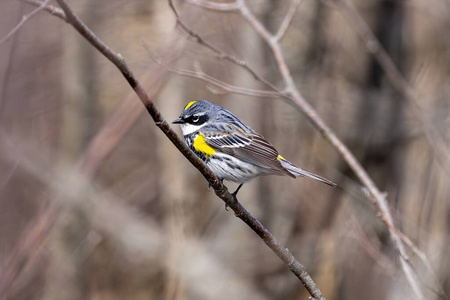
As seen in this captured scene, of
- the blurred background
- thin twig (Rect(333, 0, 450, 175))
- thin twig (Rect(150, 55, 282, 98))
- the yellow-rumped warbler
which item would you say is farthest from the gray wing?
the blurred background

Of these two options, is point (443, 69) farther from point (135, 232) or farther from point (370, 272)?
point (135, 232)

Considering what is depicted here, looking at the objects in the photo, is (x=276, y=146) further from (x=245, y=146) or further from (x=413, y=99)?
(x=245, y=146)

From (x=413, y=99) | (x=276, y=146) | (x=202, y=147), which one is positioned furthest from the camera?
(x=276, y=146)

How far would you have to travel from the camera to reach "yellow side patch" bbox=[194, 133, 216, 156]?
12.9 feet

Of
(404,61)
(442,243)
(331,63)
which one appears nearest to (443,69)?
(404,61)

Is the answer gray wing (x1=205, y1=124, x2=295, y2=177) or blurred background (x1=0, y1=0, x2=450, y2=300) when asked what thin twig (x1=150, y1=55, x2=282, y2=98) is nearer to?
gray wing (x1=205, y1=124, x2=295, y2=177)

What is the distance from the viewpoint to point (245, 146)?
13.3 ft

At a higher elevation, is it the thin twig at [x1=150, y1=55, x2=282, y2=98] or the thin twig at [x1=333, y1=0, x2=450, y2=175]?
the thin twig at [x1=333, y1=0, x2=450, y2=175]

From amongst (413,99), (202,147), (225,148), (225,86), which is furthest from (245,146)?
(413,99)

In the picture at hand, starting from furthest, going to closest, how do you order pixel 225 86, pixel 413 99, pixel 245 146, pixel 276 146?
pixel 276 146 → pixel 413 99 → pixel 225 86 → pixel 245 146

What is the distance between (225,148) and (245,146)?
0.17m

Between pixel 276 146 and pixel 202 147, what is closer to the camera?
pixel 202 147

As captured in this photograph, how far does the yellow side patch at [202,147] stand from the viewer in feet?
12.9

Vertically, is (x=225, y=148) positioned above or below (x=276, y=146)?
below
